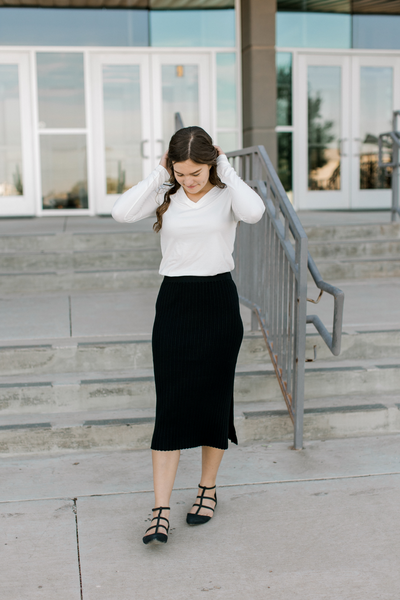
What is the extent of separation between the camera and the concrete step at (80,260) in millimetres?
5973

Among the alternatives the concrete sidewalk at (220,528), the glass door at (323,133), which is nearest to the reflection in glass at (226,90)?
the glass door at (323,133)

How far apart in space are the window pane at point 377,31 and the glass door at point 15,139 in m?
4.64

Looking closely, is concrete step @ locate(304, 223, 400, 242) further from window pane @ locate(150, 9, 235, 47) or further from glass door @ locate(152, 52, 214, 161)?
window pane @ locate(150, 9, 235, 47)

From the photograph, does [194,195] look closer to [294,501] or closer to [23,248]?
[294,501]

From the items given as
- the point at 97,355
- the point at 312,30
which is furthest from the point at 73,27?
the point at 97,355

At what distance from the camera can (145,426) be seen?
3457mm

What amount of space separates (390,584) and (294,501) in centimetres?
66

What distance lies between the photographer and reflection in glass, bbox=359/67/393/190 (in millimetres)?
9641

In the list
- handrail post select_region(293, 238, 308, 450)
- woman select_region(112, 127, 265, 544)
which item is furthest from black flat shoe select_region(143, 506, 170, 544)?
handrail post select_region(293, 238, 308, 450)

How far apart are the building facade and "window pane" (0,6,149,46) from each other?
0.04ft

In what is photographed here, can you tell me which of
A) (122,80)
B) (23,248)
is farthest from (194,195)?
(122,80)

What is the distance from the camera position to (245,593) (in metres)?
2.21

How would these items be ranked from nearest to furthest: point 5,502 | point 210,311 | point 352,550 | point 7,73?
point 352,550 < point 210,311 < point 5,502 < point 7,73

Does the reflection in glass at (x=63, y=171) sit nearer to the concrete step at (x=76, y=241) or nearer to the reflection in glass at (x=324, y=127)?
the concrete step at (x=76, y=241)
